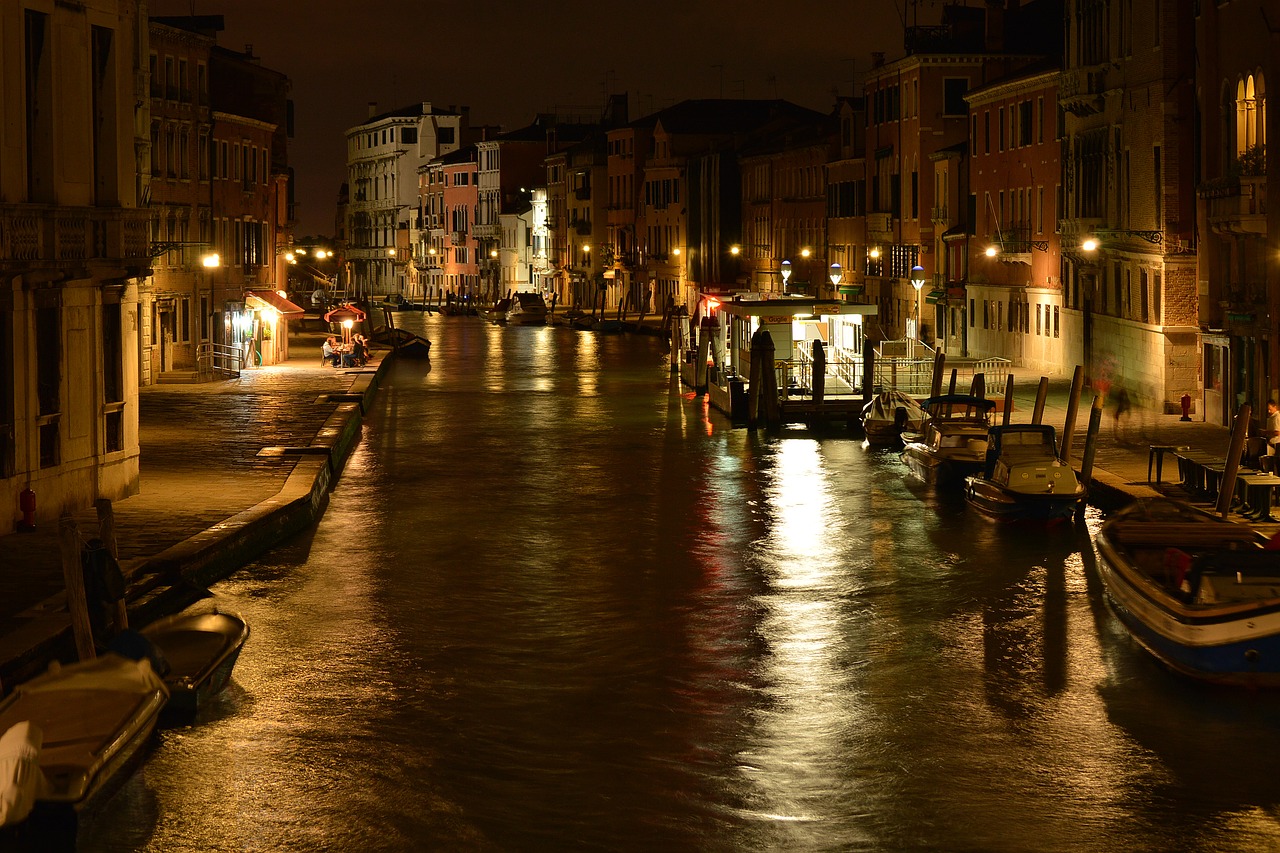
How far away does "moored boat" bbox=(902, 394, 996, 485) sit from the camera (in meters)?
30.9

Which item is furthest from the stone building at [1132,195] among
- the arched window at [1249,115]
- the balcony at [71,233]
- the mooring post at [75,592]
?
the mooring post at [75,592]

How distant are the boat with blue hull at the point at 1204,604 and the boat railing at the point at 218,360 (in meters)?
32.5

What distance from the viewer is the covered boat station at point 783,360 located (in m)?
42.0

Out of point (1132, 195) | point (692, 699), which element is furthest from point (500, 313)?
point (692, 699)

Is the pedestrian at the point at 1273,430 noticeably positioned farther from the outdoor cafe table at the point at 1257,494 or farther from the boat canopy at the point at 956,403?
the boat canopy at the point at 956,403

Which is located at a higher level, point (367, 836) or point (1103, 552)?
point (1103, 552)

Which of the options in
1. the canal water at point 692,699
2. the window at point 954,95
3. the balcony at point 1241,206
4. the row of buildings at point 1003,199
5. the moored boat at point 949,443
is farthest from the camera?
the window at point 954,95

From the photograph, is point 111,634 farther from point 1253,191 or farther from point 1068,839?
point 1253,191

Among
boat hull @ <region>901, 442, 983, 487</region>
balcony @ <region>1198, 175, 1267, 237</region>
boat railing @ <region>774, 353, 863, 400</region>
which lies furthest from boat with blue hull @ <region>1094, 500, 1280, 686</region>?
boat railing @ <region>774, 353, 863, 400</region>

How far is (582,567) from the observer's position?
24.5 meters

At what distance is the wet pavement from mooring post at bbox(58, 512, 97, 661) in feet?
1.85

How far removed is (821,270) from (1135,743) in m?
61.3

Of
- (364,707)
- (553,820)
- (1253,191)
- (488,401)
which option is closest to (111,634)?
(364,707)

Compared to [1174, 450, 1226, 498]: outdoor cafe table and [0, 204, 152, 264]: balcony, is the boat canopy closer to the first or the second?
[1174, 450, 1226, 498]: outdoor cafe table
